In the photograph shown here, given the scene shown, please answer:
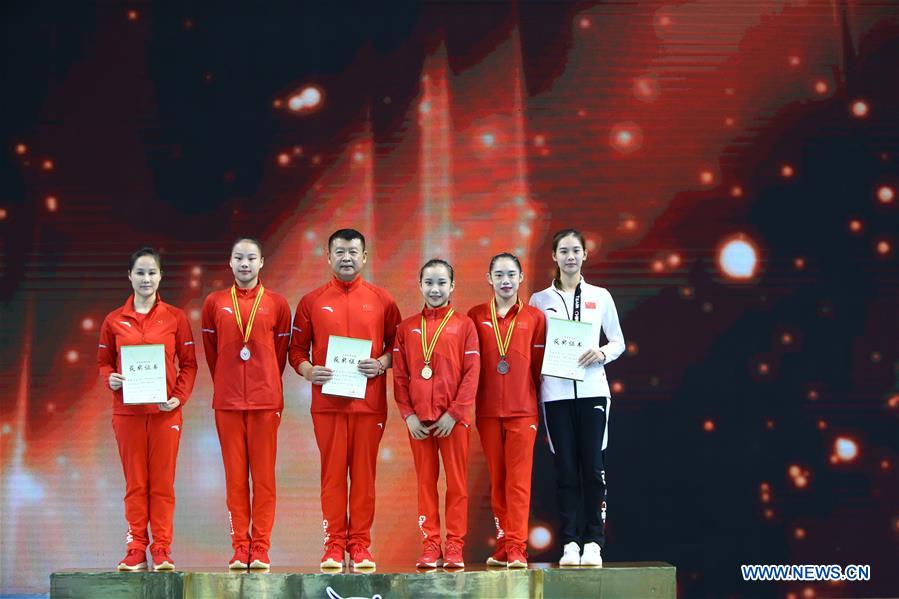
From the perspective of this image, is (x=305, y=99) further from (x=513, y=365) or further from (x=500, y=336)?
(x=513, y=365)

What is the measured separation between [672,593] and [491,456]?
1.04m

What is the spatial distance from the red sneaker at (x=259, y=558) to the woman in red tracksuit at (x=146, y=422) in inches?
15.0

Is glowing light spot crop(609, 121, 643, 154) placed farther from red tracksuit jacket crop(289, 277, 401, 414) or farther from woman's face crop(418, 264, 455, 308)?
red tracksuit jacket crop(289, 277, 401, 414)

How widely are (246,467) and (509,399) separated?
4.18 feet

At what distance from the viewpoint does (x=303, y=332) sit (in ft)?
15.0

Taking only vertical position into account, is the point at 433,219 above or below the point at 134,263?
above

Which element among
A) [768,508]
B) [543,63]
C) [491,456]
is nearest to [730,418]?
[768,508]

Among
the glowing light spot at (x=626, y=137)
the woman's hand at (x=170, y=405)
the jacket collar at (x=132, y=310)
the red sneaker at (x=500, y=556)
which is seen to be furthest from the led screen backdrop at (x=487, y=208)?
the woman's hand at (x=170, y=405)

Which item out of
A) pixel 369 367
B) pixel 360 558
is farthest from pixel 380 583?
pixel 369 367

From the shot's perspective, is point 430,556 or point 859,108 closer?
point 430,556

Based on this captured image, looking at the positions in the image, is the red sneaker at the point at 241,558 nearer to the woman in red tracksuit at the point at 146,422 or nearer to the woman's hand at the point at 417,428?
the woman in red tracksuit at the point at 146,422

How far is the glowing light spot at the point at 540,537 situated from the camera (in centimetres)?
543

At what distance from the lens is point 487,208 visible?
5.58m

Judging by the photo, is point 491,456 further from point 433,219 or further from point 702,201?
point 702,201
